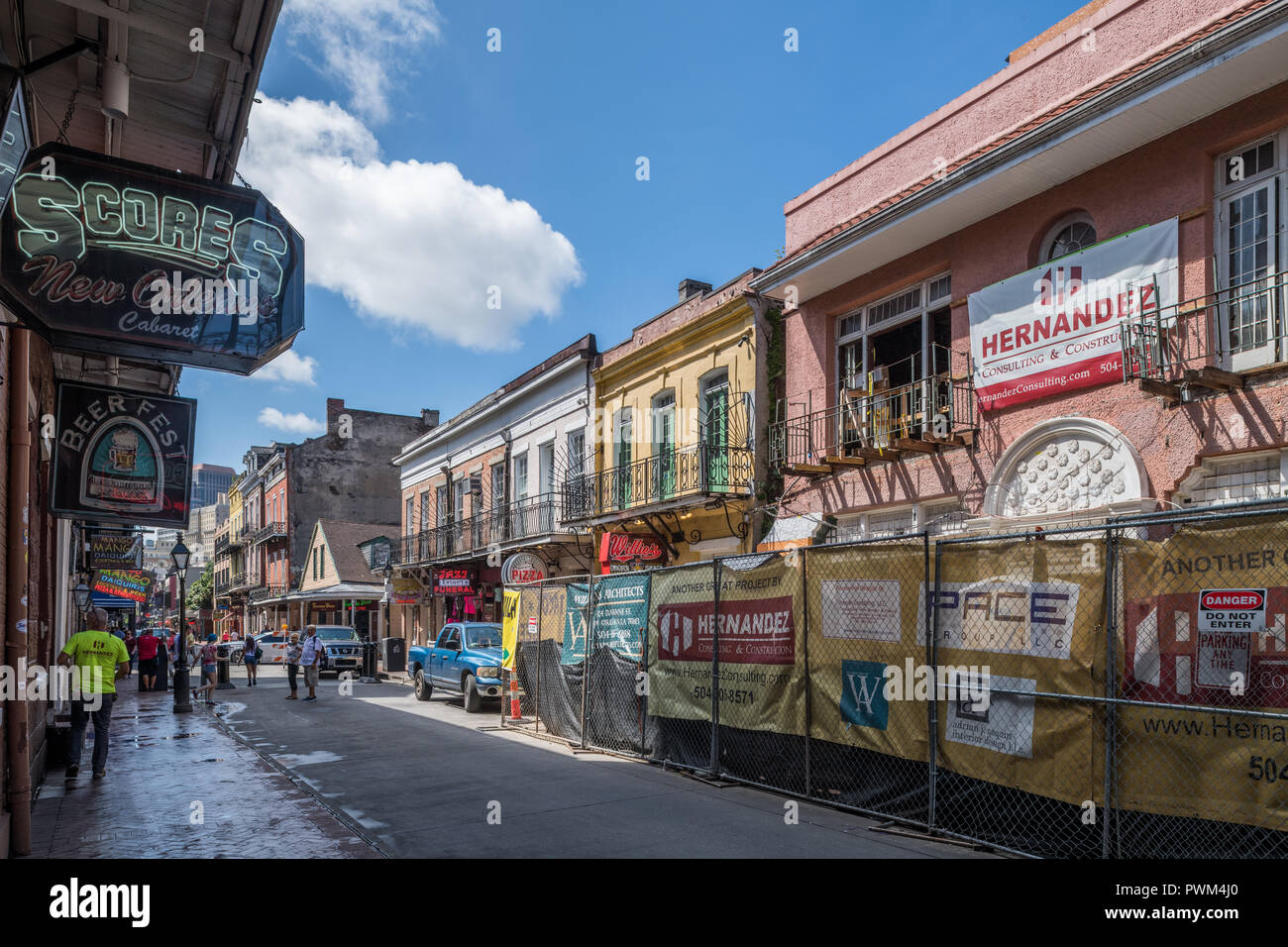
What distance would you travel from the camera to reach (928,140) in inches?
561

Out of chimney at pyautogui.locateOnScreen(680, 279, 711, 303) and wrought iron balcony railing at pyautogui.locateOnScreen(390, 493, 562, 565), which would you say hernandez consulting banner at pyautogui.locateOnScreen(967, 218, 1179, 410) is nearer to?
chimney at pyautogui.locateOnScreen(680, 279, 711, 303)

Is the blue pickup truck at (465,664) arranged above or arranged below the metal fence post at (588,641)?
below

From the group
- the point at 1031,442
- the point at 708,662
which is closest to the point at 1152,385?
the point at 1031,442

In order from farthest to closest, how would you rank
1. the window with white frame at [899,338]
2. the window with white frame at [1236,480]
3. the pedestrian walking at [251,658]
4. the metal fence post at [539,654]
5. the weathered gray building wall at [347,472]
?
the weathered gray building wall at [347,472], the pedestrian walking at [251,658], the metal fence post at [539,654], the window with white frame at [899,338], the window with white frame at [1236,480]

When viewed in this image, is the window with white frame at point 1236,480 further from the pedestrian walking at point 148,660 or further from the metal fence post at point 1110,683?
the pedestrian walking at point 148,660

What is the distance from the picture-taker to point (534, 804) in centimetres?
885

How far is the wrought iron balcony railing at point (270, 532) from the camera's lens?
172 ft

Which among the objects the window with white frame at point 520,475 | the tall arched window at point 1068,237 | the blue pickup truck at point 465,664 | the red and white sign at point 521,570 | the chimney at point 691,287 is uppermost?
the chimney at point 691,287

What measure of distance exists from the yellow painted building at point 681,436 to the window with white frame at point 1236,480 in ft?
26.1

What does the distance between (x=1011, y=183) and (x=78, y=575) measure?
20.5 m

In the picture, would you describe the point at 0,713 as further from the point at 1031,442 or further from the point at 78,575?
the point at 78,575

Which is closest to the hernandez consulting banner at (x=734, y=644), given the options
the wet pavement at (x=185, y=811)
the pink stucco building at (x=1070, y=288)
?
the wet pavement at (x=185, y=811)

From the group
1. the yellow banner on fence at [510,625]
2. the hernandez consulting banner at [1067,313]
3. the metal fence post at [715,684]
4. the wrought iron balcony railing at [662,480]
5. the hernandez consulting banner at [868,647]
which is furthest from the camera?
the wrought iron balcony railing at [662,480]
